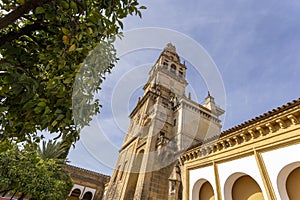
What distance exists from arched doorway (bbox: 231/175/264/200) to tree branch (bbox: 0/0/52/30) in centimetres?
854

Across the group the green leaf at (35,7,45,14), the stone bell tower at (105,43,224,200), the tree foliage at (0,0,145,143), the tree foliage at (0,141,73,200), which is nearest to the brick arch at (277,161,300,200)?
the stone bell tower at (105,43,224,200)

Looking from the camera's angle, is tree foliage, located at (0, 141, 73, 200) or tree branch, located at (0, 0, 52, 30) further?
tree foliage, located at (0, 141, 73, 200)

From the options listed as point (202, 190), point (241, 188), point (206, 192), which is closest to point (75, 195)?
point (202, 190)

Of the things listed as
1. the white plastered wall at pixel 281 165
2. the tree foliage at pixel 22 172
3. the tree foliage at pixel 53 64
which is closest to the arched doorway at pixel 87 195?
the tree foliage at pixel 22 172

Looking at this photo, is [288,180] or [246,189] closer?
[288,180]

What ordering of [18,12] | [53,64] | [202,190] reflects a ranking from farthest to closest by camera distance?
[202,190], [53,64], [18,12]

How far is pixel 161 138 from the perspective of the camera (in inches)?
565

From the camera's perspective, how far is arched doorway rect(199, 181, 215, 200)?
8.04 metres

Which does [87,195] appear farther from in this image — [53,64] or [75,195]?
[53,64]

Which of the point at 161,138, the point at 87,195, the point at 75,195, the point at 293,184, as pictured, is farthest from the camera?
the point at 87,195

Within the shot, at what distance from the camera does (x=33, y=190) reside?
948 centimetres

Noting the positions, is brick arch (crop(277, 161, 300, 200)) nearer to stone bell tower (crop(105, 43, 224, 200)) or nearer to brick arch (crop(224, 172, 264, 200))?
brick arch (crop(224, 172, 264, 200))

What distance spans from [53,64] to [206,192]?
9.35m

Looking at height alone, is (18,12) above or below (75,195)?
below
